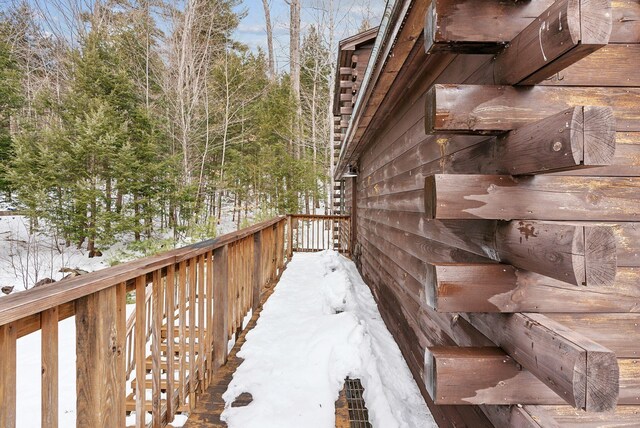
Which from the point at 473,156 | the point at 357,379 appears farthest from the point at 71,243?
the point at 473,156

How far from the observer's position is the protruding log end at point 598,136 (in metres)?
0.99

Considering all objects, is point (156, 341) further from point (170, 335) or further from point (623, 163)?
point (623, 163)

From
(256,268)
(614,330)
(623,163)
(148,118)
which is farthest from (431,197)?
(148,118)

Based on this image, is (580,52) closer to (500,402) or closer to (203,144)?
(500,402)

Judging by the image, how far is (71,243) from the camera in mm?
12758

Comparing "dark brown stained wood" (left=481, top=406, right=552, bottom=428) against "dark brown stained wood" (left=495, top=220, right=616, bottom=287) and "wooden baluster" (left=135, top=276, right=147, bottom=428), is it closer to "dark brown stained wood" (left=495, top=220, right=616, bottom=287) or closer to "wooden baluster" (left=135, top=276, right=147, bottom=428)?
"dark brown stained wood" (left=495, top=220, right=616, bottom=287)

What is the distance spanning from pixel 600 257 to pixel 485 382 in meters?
0.68

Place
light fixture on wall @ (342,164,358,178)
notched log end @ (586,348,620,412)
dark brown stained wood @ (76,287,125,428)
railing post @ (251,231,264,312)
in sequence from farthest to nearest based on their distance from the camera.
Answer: light fixture on wall @ (342,164,358,178), railing post @ (251,231,264,312), dark brown stained wood @ (76,287,125,428), notched log end @ (586,348,620,412)

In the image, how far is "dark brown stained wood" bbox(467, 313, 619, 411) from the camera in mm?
986

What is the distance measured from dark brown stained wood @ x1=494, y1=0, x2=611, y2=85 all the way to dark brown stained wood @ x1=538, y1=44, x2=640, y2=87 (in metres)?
0.44

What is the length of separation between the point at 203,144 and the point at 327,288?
44.4 feet

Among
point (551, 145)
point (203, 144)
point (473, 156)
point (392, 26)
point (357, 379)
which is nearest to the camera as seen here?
point (551, 145)

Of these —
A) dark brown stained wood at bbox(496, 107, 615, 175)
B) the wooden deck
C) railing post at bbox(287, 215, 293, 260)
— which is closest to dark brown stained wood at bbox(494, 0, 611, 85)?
dark brown stained wood at bbox(496, 107, 615, 175)

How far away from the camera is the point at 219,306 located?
260 cm
